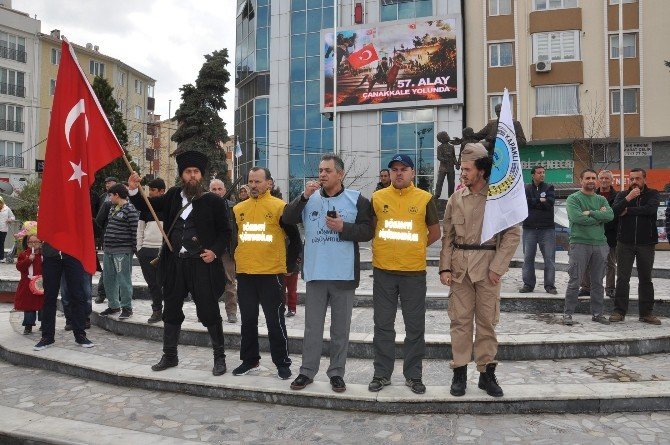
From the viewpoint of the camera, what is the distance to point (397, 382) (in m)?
5.00

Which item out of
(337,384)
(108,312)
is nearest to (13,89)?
(108,312)

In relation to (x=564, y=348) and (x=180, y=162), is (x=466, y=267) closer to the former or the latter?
(x=564, y=348)

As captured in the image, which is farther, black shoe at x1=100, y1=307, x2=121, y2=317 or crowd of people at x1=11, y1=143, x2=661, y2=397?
black shoe at x1=100, y1=307, x2=121, y2=317

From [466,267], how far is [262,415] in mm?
2075

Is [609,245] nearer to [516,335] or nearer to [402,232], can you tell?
[516,335]

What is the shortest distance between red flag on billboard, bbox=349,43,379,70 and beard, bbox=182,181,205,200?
99.5 ft

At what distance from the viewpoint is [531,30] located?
31.2 meters

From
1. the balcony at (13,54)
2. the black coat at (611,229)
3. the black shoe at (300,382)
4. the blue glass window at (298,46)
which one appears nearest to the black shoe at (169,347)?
the black shoe at (300,382)

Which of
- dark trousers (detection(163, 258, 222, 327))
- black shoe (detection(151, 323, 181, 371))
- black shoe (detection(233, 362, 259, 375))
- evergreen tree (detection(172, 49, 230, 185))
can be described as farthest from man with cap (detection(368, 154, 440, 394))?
evergreen tree (detection(172, 49, 230, 185))

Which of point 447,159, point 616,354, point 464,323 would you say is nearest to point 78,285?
point 464,323

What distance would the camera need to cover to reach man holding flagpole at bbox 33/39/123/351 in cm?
548

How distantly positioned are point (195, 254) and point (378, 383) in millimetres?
2116

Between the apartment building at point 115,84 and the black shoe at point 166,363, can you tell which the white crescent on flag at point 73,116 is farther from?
the apartment building at point 115,84

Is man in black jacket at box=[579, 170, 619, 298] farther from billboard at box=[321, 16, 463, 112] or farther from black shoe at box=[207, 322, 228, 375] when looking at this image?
billboard at box=[321, 16, 463, 112]
